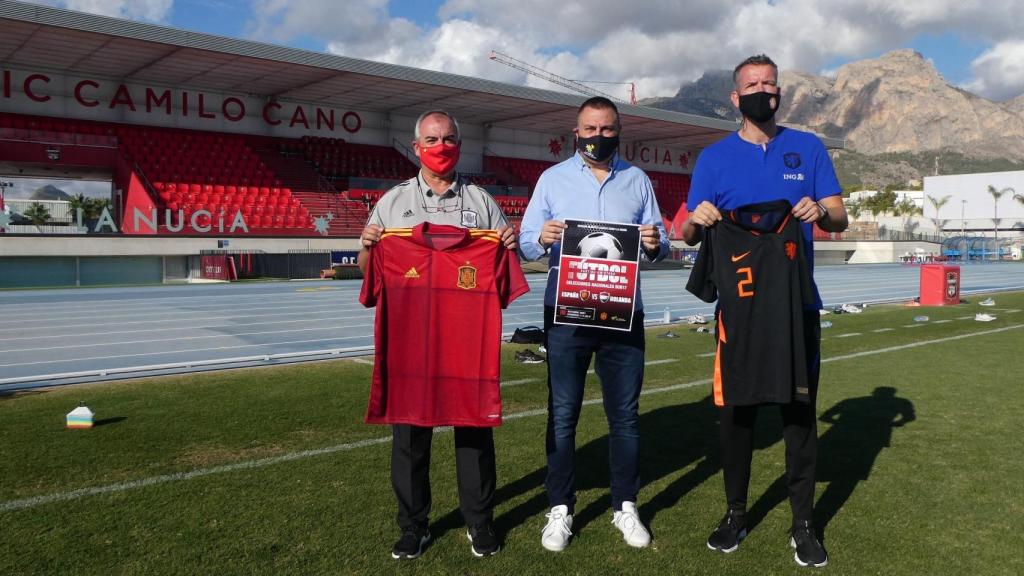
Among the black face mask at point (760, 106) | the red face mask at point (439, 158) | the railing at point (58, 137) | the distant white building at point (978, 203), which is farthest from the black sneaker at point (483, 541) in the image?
the distant white building at point (978, 203)

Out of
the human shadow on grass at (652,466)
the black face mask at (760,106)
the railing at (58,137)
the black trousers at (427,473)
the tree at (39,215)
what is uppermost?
the railing at (58,137)

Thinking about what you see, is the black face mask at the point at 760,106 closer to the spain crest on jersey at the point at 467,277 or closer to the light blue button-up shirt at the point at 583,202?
the light blue button-up shirt at the point at 583,202

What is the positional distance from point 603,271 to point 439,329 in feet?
2.47

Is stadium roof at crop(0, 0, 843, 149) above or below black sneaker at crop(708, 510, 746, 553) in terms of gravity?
above

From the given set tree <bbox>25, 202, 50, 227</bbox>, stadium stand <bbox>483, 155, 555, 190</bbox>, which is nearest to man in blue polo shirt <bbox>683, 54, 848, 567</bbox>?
tree <bbox>25, 202, 50, 227</bbox>

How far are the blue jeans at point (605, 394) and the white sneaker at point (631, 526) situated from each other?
48mm

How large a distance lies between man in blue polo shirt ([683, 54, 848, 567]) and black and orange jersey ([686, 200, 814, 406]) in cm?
8

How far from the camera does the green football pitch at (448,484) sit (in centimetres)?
338

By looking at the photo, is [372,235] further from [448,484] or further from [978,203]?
[978,203]

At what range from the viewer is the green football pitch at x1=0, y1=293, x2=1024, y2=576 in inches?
133

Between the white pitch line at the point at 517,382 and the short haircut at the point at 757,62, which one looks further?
the white pitch line at the point at 517,382

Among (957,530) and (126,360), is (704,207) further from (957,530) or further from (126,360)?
(126,360)

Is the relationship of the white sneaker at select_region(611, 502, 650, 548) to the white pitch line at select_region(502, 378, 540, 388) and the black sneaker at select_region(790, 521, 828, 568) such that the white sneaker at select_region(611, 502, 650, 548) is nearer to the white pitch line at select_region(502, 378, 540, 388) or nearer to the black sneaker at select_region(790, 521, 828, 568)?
the black sneaker at select_region(790, 521, 828, 568)

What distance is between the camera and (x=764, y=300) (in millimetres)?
3369
